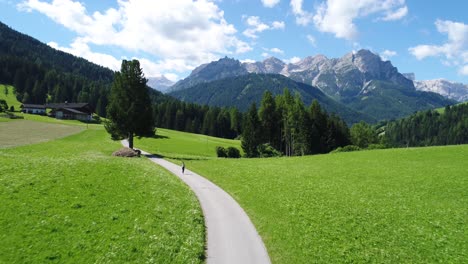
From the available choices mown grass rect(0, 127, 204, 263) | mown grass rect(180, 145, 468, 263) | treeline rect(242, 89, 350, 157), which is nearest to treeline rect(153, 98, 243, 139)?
treeline rect(242, 89, 350, 157)

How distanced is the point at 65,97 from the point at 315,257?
19212 centimetres

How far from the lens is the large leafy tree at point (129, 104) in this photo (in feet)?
194

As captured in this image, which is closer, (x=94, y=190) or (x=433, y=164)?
(x=94, y=190)

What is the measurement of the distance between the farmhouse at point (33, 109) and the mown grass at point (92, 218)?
459 ft

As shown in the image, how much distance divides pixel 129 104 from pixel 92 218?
42.4 m

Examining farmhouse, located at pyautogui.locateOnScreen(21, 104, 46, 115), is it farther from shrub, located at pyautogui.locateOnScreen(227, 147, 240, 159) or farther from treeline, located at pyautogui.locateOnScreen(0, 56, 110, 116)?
shrub, located at pyautogui.locateOnScreen(227, 147, 240, 159)

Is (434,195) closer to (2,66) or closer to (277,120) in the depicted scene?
(277,120)

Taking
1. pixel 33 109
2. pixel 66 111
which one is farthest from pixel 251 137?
pixel 33 109

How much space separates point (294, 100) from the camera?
87.0 m

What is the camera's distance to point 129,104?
196 ft

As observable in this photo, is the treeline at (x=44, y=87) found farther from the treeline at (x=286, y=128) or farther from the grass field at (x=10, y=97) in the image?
the treeline at (x=286, y=128)

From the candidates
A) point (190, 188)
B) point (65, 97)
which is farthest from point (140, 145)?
point (65, 97)

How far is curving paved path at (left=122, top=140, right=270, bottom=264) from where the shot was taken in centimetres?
1719

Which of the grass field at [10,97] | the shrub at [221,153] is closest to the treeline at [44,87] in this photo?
the grass field at [10,97]
